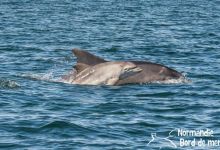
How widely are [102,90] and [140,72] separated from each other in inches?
95.2

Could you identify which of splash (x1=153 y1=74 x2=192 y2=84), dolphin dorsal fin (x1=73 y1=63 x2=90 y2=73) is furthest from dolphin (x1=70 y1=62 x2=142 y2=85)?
splash (x1=153 y1=74 x2=192 y2=84)

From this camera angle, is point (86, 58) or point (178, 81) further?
point (178, 81)

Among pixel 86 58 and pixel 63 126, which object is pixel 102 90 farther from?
pixel 63 126

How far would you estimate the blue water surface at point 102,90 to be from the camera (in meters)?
Result: 20.5

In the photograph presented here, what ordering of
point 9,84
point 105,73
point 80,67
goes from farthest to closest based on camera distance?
point 80,67, point 105,73, point 9,84

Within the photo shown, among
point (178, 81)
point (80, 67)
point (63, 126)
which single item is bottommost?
point (178, 81)

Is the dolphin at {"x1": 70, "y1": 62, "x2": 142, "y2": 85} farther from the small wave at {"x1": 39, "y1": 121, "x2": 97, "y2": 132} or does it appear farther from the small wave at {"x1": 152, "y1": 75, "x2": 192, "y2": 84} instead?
the small wave at {"x1": 39, "y1": 121, "x2": 97, "y2": 132}

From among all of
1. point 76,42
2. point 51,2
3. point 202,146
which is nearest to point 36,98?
point 202,146

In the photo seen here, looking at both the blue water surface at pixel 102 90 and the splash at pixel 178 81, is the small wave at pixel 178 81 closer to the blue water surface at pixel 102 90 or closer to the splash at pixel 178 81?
the splash at pixel 178 81

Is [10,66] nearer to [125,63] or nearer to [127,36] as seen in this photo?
[125,63]

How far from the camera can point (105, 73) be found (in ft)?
95.1

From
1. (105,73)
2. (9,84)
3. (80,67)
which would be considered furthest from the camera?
(80,67)

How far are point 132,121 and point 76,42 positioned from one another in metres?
23.6

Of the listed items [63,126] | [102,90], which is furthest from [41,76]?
[63,126]
